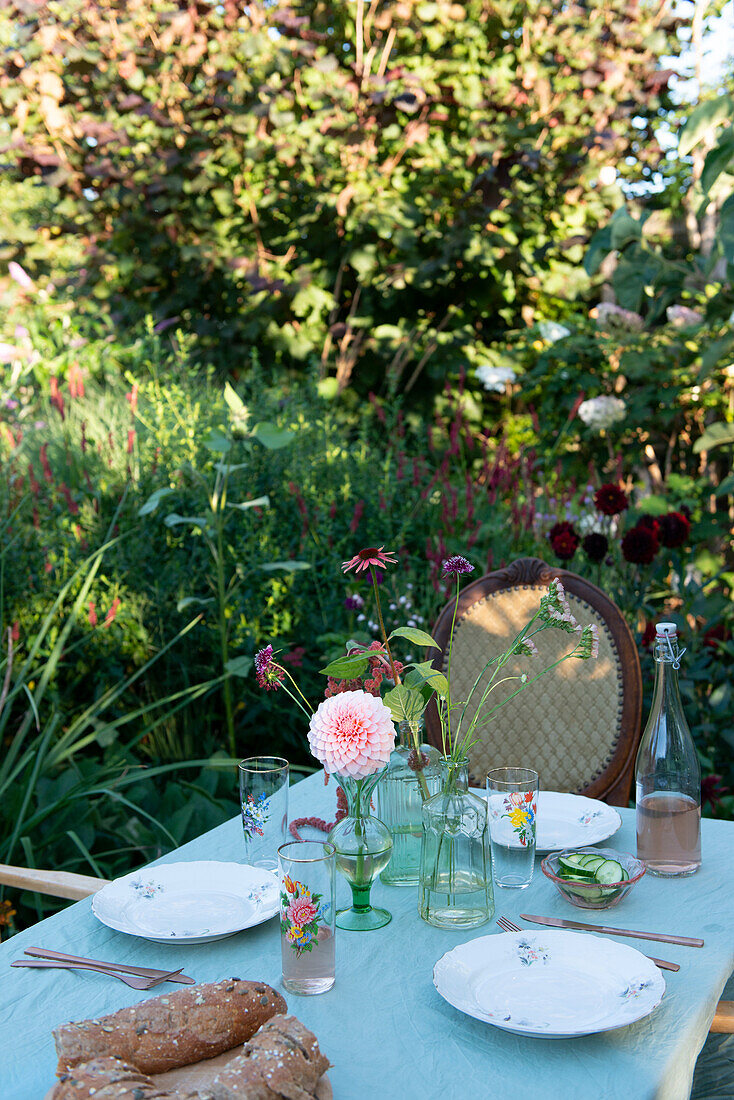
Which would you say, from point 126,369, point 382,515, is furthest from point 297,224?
point 382,515

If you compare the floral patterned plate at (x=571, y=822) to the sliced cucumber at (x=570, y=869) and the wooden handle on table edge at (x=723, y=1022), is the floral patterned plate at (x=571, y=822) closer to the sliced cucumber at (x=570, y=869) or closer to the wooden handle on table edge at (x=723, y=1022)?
the sliced cucumber at (x=570, y=869)

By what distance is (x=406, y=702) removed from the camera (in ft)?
3.57

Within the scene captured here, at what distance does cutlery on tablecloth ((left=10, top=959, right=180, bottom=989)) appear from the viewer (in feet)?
3.10

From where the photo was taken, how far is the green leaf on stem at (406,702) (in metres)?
1.09

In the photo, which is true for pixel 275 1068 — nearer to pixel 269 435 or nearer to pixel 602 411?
pixel 269 435

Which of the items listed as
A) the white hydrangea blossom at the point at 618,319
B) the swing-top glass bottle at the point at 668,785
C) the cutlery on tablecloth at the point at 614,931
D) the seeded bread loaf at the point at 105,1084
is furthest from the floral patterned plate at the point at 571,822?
the white hydrangea blossom at the point at 618,319

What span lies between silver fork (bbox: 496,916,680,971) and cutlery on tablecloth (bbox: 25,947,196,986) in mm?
337

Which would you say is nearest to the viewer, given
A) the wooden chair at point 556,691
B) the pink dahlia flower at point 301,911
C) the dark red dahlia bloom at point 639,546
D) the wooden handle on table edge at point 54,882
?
the pink dahlia flower at point 301,911

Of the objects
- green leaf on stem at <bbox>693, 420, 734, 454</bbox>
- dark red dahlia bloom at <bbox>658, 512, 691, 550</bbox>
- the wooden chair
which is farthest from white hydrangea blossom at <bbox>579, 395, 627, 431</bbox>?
the wooden chair

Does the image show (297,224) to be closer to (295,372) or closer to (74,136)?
(295,372)

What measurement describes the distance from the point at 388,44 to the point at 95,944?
14.5ft

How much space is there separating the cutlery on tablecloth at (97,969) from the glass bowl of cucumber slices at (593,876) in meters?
0.45

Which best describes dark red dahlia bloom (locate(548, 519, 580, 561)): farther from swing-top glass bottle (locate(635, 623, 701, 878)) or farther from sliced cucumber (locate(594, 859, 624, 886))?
sliced cucumber (locate(594, 859, 624, 886))

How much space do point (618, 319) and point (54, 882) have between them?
340 centimetres
